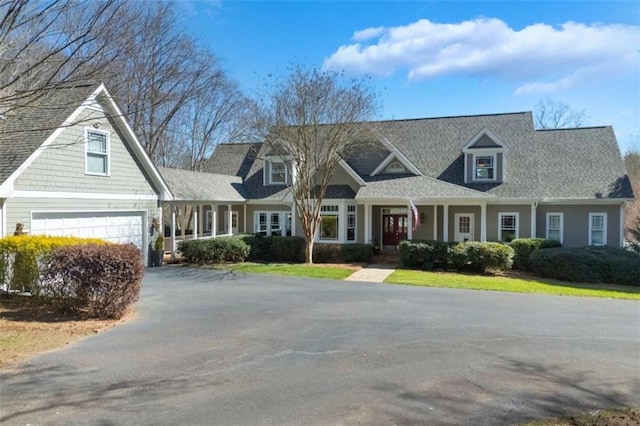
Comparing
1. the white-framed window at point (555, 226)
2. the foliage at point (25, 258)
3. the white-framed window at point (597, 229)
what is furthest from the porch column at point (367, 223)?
the foliage at point (25, 258)

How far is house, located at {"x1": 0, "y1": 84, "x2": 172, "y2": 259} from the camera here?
1244 centimetres

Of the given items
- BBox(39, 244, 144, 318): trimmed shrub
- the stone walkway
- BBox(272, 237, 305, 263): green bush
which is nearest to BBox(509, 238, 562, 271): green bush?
the stone walkway

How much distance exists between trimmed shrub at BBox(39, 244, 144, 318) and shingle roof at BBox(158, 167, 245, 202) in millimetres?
10646

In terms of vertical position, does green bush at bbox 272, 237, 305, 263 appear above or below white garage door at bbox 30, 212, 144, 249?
below

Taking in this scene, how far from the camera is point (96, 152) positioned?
50.9 feet

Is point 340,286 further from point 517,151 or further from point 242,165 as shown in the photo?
point 242,165

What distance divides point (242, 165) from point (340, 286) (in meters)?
17.3

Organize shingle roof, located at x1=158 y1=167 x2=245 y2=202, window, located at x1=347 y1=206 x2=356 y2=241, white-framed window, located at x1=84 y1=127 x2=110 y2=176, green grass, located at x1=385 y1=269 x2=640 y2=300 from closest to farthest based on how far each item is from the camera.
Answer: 1. green grass, located at x1=385 y1=269 x2=640 y2=300
2. white-framed window, located at x1=84 y1=127 x2=110 y2=176
3. shingle roof, located at x1=158 y1=167 x2=245 y2=202
4. window, located at x1=347 y1=206 x2=356 y2=241

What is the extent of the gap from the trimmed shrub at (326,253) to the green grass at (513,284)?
4.47m

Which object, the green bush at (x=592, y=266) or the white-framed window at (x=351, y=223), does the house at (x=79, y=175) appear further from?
the green bush at (x=592, y=266)

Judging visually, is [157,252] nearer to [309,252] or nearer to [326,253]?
[309,252]

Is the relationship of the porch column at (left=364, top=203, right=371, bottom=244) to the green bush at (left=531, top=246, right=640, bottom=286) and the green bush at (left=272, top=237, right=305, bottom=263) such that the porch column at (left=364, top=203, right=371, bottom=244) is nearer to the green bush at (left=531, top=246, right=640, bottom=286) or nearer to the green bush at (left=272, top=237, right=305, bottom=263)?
the green bush at (left=272, top=237, right=305, bottom=263)

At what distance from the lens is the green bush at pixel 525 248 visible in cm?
1947

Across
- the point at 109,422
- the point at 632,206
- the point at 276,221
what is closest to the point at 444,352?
the point at 109,422
